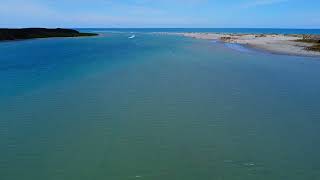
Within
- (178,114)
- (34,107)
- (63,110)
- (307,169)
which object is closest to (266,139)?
(307,169)

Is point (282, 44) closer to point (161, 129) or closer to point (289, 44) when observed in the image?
point (289, 44)

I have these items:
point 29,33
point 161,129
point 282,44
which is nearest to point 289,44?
point 282,44

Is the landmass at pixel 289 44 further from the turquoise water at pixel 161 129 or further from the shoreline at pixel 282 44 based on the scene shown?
the turquoise water at pixel 161 129

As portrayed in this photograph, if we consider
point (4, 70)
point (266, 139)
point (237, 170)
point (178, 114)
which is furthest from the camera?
point (4, 70)

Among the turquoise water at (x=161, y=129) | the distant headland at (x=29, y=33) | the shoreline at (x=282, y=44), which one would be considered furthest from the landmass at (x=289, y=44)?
the distant headland at (x=29, y=33)

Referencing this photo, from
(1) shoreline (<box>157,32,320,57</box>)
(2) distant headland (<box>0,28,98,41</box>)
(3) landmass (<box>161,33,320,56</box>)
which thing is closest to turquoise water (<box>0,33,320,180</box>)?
(1) shoreline (<box>157,32,320,57</box>)

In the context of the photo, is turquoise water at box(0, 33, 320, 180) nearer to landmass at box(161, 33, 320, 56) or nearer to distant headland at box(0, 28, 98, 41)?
landmass at box(161, 33, 320, 56)

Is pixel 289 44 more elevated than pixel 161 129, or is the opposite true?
pixel 289 44

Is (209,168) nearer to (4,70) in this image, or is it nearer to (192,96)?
(192,96)
